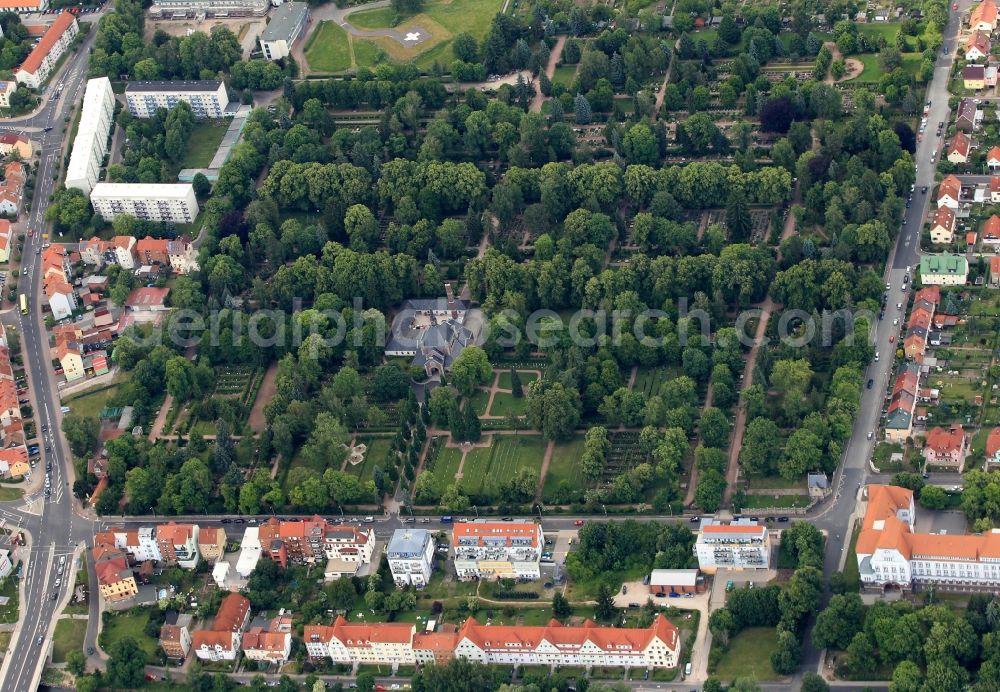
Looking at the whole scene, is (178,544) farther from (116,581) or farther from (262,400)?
(262,400)

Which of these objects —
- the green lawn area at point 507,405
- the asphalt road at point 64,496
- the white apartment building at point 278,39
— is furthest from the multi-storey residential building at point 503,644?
the white apartment building at point 278,39

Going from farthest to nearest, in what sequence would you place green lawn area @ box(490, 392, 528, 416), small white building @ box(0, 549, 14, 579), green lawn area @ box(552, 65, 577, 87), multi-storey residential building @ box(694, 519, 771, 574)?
1. green lawn area @ box(552, 65, 577, 87)
2. green lawn area @ box(490, 392, 528, 416)
3. small white building @ box(0, 549, 14, 579)
4. multi-storey residential building @ box(694, 519, 771, 574)

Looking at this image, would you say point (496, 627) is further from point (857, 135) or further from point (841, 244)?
point (857, 135)

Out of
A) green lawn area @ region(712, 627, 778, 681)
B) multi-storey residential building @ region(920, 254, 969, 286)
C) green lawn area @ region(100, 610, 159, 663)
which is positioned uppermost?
multi-storey residential building @ region(920, 254, 969, 286)

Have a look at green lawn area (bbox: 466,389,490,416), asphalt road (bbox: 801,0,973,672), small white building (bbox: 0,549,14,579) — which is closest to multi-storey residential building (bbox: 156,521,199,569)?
small white building (bbox: 0,549,14,579)

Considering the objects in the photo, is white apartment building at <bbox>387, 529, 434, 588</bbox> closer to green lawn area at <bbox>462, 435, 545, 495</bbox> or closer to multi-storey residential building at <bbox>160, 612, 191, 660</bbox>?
green lawn area at <bbox>462, 435, 545, 495</bbox>

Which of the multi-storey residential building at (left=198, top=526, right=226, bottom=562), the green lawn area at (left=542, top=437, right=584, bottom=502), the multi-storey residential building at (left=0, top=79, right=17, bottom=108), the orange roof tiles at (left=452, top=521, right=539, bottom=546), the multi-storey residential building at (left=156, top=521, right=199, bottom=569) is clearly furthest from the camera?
the multi-storey residential building at (left=0, top=79, right=17, bottom=108)

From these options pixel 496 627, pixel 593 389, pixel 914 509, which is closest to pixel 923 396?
pixel 914 509
